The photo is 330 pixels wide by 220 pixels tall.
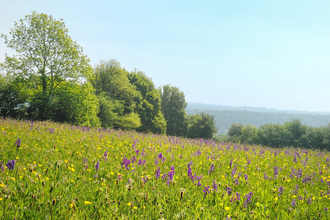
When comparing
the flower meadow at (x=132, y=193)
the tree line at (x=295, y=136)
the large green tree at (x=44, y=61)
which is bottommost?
the tree line at (x=295, y=136)

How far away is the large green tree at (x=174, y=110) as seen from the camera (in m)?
57.3

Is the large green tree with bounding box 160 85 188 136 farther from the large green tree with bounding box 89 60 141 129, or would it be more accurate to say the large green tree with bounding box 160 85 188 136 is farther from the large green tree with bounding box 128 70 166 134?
the large green tree with bounding box 89 60 141 129

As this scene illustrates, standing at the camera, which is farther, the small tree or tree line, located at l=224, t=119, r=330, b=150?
the small tree

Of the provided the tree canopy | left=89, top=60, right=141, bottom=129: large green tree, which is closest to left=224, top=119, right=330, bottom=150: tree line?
left=89, top=60, right=141, bottom=129: large green tree

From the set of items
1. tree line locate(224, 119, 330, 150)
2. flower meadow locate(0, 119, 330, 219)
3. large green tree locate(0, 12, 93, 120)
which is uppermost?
large green tree locate(0, 12, 93, 120)

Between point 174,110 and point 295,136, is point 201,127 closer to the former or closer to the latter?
point 174,110

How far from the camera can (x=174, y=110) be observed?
193 feet

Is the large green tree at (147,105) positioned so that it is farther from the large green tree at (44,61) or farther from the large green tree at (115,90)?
the large green tree at (44,61)

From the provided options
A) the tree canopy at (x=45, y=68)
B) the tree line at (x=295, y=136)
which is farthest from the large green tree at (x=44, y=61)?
the tree line at (x=295, y=136)

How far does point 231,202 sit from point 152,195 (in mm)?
1568

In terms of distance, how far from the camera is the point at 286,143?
47844 millimetres

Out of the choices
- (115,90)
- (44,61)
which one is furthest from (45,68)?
(115,90)

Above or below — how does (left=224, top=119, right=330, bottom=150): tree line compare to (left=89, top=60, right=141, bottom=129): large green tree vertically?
below

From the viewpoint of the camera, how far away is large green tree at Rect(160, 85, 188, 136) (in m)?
57.3
